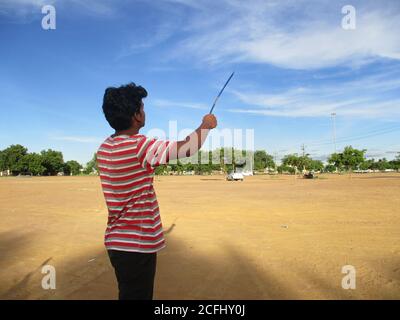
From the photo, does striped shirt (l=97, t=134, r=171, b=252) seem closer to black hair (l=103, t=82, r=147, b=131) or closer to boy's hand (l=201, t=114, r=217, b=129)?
black hair (l=103, t=82, r=147, b=131)

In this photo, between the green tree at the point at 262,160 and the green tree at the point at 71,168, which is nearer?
the green tree at the point at 71,168

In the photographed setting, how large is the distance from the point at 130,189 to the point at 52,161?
110 metres

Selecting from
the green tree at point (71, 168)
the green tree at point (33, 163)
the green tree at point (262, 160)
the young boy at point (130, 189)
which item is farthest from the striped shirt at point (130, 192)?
the green tree at point (262, 160)

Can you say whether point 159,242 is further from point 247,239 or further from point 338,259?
point 247,239

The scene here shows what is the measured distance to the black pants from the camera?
2135mm

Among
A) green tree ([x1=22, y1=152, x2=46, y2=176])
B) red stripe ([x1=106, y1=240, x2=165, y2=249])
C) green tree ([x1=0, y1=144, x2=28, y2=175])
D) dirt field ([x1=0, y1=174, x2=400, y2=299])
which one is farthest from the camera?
green tree ([x1=0, y1=144, x2=28, y2=175])

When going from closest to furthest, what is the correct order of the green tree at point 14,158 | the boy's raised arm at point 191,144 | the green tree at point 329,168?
1. the boy's raised arm at point 191,144
2. the green tree at point 14,158
3. the green tree at point 329,168

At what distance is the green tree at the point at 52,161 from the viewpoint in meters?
101

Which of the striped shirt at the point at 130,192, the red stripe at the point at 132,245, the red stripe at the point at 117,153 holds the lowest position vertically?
the red stripe at the point at 132,245

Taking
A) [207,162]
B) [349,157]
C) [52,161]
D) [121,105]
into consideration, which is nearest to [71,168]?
[52,161]

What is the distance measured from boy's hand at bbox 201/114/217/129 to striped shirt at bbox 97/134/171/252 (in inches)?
13.4

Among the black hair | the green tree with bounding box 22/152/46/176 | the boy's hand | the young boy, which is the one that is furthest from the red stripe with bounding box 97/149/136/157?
the green tree with bounding box 22/152/46/176

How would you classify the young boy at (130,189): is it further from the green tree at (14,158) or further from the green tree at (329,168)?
the green tree at (329,168)
